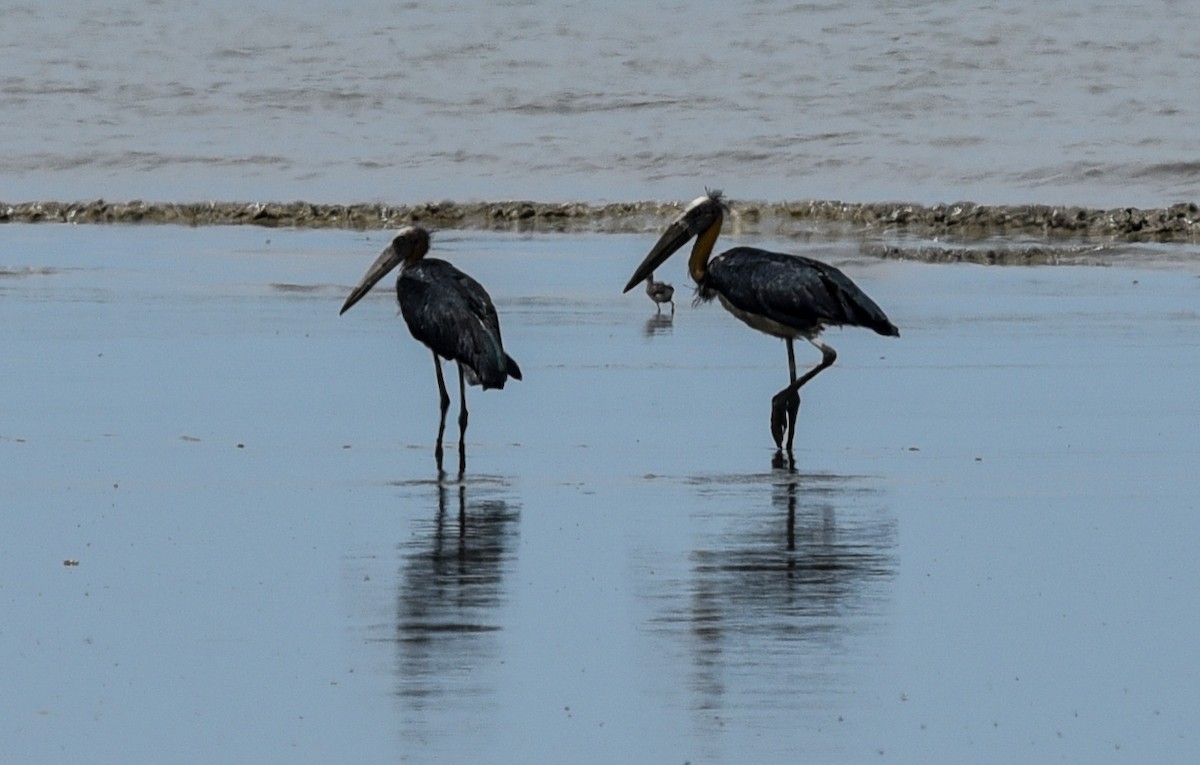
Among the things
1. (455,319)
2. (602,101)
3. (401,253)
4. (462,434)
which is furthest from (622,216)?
(462,434)

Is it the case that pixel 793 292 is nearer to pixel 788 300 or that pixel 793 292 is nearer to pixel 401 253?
pixel 788 300

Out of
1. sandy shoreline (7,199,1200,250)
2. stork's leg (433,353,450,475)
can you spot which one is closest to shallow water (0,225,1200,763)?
stork's leg (433,353,450,475)

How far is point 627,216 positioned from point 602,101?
618 inches

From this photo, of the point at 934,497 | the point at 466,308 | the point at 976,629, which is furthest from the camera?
the point at 466,308

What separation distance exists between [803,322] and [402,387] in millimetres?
2961

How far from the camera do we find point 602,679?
7.60 metres

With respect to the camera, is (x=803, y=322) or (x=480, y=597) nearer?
(x=480, y=597)

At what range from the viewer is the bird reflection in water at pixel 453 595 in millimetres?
7582

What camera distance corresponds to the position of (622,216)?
111 feet

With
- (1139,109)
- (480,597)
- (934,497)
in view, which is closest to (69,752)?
(480,597)

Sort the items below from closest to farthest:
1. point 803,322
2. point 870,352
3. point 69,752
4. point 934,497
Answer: point 69,752
point 934,497
point 803,322
point 870,352

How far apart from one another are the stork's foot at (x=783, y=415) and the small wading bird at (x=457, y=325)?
1384 mm

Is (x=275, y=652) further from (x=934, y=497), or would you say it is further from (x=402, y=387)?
(x=402, y=387)

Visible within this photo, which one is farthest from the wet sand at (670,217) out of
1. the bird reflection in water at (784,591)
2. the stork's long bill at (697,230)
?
the bird reflection in water at (784,591)
